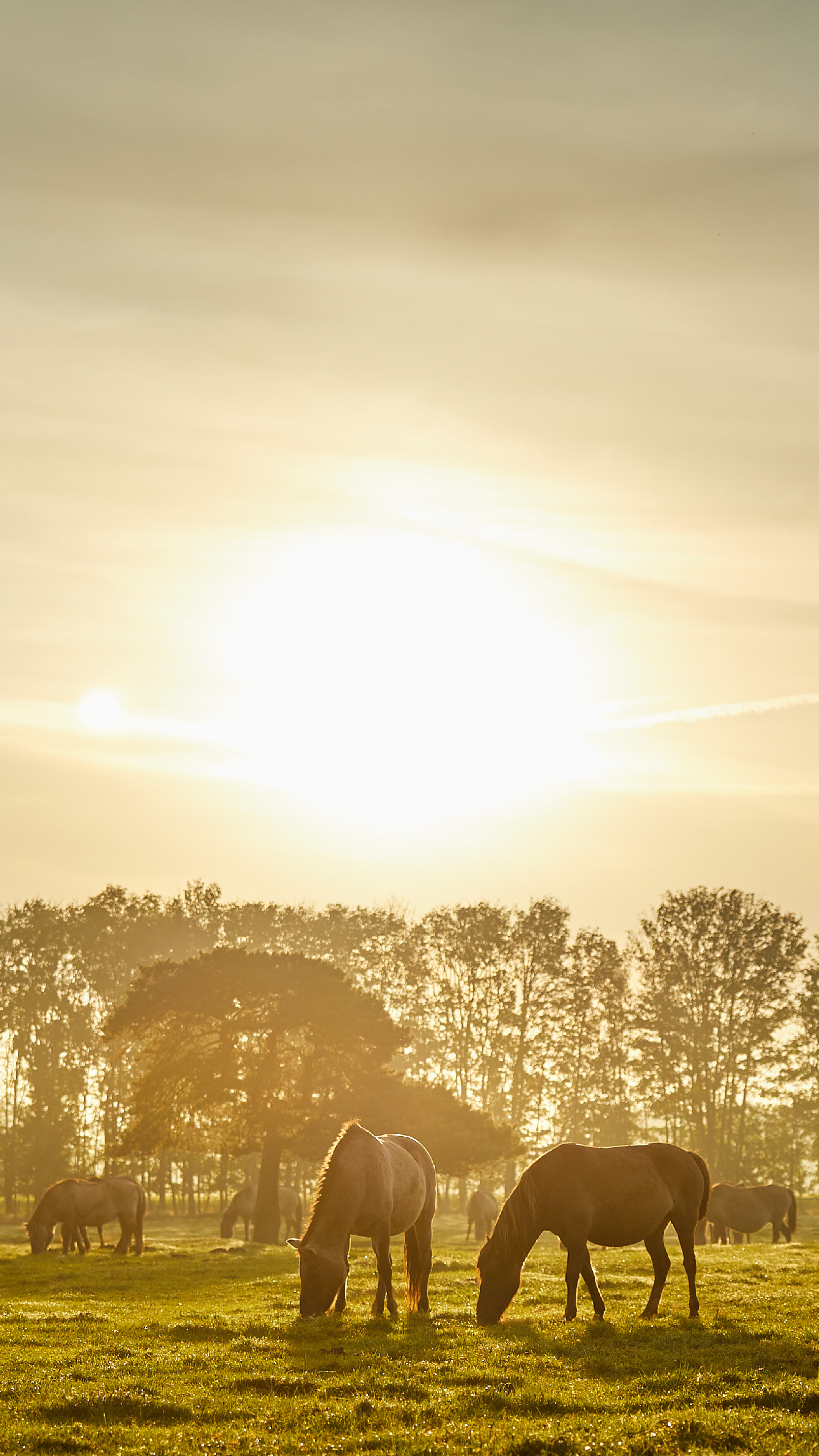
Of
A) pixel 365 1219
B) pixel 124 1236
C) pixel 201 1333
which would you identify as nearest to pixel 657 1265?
pixel 365 1219

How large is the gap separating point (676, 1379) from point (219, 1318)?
28.7ft

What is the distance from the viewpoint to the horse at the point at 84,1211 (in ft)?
115

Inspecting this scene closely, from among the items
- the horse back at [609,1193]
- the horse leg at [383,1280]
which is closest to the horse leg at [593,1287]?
the horse back at [609,1193]

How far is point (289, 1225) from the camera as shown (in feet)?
162

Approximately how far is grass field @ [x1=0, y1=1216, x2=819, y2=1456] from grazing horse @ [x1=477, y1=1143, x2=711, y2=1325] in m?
0.64

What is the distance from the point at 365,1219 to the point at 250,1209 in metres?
36.9

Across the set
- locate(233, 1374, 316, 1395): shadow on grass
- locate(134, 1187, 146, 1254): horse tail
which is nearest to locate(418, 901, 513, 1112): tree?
locate(134, 1187, 146, 1254): horse tail

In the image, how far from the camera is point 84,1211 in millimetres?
35375

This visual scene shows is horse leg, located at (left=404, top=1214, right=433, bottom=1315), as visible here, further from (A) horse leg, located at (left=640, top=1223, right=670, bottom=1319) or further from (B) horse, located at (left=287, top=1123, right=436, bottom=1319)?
(A) horse leg, located at (left=640, top=1223, right=670, bottom=1319)

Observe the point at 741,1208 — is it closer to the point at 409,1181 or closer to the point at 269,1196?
the point at 269,1196

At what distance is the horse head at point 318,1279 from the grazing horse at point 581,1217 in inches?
88.6

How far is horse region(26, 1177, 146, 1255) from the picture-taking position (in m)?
35.2

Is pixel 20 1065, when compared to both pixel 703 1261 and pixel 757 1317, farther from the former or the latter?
pixel 757 1317

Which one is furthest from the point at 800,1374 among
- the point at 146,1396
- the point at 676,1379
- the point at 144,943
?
the point at 144,943
